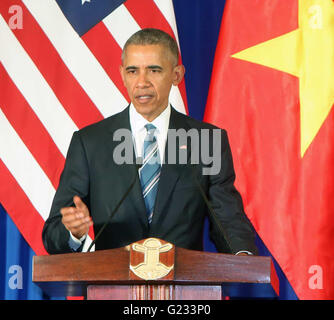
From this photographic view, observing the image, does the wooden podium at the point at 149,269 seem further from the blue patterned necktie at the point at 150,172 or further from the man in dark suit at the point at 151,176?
the blue patterned necktie at the point at 150,172

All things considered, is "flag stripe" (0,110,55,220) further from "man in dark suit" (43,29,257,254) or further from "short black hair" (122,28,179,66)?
"short black hair" (122,28,179,66)

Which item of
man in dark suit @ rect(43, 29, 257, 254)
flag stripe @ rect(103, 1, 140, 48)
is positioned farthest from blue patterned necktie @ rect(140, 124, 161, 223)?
flag stripe @ rect(103, 1, 140, 48)

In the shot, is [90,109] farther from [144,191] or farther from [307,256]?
[307,256]

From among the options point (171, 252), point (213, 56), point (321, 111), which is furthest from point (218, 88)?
point (171, 252)

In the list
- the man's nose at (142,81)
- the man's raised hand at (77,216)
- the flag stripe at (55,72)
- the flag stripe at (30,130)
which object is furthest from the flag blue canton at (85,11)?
the man's raised hand at (77,216)

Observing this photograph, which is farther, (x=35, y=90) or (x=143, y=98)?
(x=35, y=90)

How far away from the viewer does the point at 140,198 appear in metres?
2.37

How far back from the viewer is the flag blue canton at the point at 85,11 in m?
3.28

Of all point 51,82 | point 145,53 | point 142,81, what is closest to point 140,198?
point 142,81

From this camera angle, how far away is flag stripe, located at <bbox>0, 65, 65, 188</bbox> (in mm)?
3156

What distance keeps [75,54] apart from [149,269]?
1742mm

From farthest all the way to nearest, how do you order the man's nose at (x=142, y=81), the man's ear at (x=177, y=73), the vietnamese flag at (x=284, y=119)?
1. the vietnamese flag at (x=284, y=119)
2. the man's ear at (x=177, y=73)
3. the man's nose at (x=142, y=81)

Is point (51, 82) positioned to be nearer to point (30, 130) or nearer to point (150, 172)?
point (30, 130)
